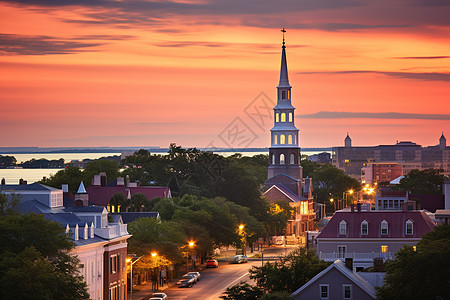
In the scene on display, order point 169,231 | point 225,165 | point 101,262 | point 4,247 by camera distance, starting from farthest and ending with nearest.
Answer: point 225,165, point 169,231, point 101,262, point 4,247

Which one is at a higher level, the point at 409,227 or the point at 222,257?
the point at 409,227

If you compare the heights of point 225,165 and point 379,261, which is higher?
point 225,165

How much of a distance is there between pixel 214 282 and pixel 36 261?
40.4 meters

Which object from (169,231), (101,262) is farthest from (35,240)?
(169,231)

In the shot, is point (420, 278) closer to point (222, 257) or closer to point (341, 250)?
point (341, 250)

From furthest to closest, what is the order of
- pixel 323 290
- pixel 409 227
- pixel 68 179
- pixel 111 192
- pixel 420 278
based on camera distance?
pixel 68 179
pixel 111 192
pixel 409 227
pixel 323 290
pixel 420 278

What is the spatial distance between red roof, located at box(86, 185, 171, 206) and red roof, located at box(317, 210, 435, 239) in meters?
40.7

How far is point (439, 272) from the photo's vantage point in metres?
74.6

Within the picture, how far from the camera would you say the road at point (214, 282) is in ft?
322

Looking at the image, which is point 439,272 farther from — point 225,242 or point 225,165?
point 225,165

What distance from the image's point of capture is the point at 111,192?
152 m

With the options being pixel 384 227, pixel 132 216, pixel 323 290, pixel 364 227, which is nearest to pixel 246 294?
pixel 323 290

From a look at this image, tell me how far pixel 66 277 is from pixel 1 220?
7.54 meters

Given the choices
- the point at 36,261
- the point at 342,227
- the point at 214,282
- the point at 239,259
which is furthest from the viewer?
the point at 239,259
